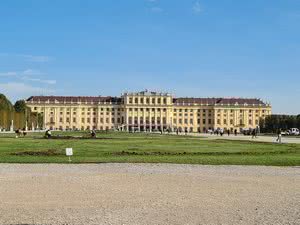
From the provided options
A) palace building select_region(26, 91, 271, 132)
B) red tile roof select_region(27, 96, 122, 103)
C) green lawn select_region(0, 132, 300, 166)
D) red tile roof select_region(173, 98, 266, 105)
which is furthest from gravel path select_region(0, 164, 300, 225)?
red tile roof select_region(173, 98, 266, 105)

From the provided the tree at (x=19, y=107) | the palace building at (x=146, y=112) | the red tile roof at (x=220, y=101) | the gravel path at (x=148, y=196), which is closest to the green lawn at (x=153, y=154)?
the gravel path at (x=148, y=196)

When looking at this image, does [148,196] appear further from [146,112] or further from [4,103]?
[146,112]

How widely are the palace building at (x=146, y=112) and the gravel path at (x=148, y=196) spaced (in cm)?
13341

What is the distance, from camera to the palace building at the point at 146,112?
152000mm

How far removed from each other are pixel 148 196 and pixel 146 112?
143m

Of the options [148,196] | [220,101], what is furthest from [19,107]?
[148,196]

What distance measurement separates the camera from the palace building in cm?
15200

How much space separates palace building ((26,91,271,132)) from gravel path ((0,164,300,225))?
13341cm

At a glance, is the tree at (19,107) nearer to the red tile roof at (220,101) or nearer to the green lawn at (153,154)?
the red tile roof at (220,101)

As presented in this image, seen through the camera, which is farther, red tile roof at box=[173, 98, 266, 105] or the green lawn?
red tile roof at box=[173, 98, 266, 105]

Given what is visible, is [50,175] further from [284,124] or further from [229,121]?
[229,121]

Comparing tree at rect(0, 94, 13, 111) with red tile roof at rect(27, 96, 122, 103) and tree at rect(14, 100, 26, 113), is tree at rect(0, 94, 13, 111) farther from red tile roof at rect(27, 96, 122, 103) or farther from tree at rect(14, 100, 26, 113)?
red tile roof at rect(27, 96, 122, 103)

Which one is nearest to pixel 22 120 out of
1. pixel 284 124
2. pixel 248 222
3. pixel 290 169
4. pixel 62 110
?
pixel 284 124

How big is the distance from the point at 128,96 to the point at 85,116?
1463 cm
